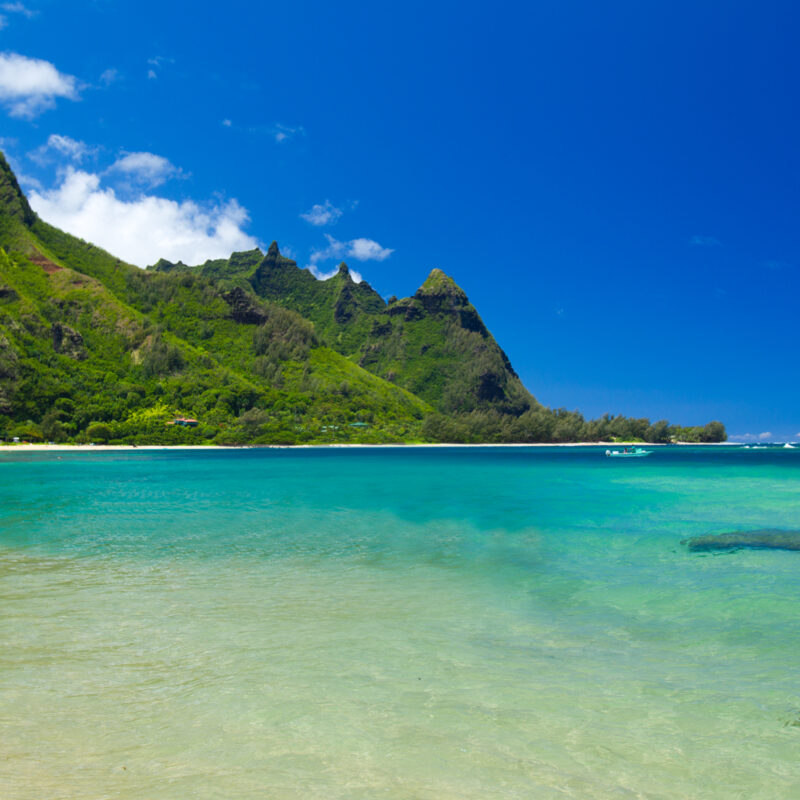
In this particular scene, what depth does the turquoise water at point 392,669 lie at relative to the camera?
593cm

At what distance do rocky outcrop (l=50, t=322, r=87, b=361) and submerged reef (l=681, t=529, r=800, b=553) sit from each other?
173803 mm

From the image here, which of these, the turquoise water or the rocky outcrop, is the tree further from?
the turquoise water

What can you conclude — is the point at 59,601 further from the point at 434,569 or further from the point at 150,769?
the point at 434,569

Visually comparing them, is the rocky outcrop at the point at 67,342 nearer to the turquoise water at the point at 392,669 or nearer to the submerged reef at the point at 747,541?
the turquoise water at the point at 392,669

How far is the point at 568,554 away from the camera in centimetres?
2017

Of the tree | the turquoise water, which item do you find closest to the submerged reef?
the turquoise water

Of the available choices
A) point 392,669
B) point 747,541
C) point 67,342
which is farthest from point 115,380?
point 392,669

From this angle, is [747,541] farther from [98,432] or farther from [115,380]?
[115,380]

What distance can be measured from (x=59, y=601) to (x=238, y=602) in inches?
152

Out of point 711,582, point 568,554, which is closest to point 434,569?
point 568,554

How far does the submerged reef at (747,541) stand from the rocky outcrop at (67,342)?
17380cm

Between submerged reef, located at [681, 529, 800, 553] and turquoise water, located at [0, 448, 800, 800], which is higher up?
submerged reef, located at [681, 529, 800, 553]

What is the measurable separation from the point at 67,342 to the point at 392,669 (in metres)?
181

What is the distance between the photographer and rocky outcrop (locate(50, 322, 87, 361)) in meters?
159
